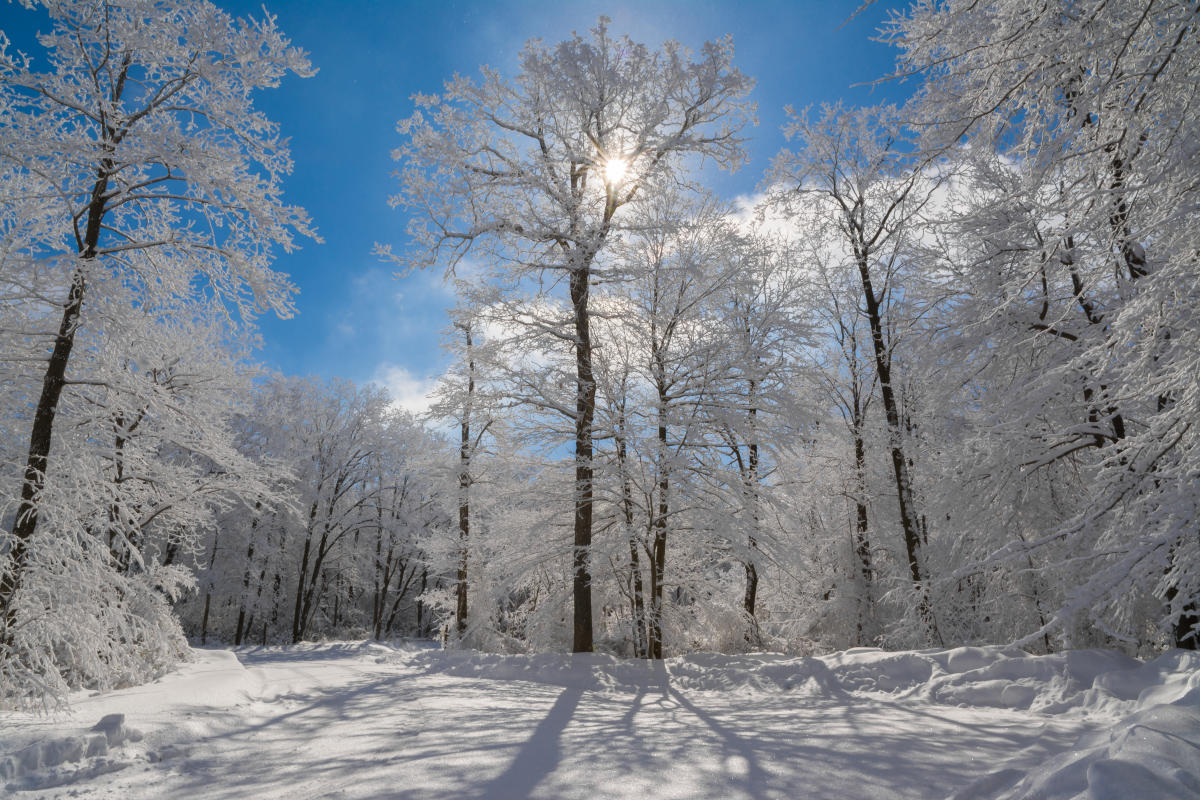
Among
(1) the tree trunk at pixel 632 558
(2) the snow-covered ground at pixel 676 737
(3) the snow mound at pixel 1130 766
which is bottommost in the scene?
(2) the snow-covered ground at pixel 676 737

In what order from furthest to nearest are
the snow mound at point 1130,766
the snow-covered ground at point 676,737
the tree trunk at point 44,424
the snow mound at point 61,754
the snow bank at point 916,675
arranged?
the tree trunk at point 44,424 < the snow bank at point 916,675 < the snow mound at point 61,754 < the snow-covered ground at point 676,737 < the snow mound at point 1130,766

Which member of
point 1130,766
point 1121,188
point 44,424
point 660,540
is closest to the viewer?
point 1130,766

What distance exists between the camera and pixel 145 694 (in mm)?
5723

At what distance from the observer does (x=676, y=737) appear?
4559 millimetres

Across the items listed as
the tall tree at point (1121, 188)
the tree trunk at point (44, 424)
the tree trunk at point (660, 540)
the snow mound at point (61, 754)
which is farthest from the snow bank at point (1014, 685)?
the tree trunk at point (44, 424)

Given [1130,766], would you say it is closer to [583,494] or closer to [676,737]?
[676,737]

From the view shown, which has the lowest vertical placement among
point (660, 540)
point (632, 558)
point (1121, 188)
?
point (632, 558)

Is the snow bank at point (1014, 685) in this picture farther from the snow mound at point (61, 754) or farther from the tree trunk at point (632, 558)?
the snow mound at point (61, 754)

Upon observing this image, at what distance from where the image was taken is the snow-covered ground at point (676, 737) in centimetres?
306

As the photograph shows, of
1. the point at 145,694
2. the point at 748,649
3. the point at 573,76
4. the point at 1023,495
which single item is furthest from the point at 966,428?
the point at 145,694

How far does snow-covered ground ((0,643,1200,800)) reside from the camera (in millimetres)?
3061

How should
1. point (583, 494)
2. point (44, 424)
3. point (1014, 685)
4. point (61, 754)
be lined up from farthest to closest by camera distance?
point (583, 494) < point (44, 424) < point (1014, 685) < point (61, 754)

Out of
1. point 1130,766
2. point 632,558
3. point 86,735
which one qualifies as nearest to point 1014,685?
point 1130,766

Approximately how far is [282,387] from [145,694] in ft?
80.7
